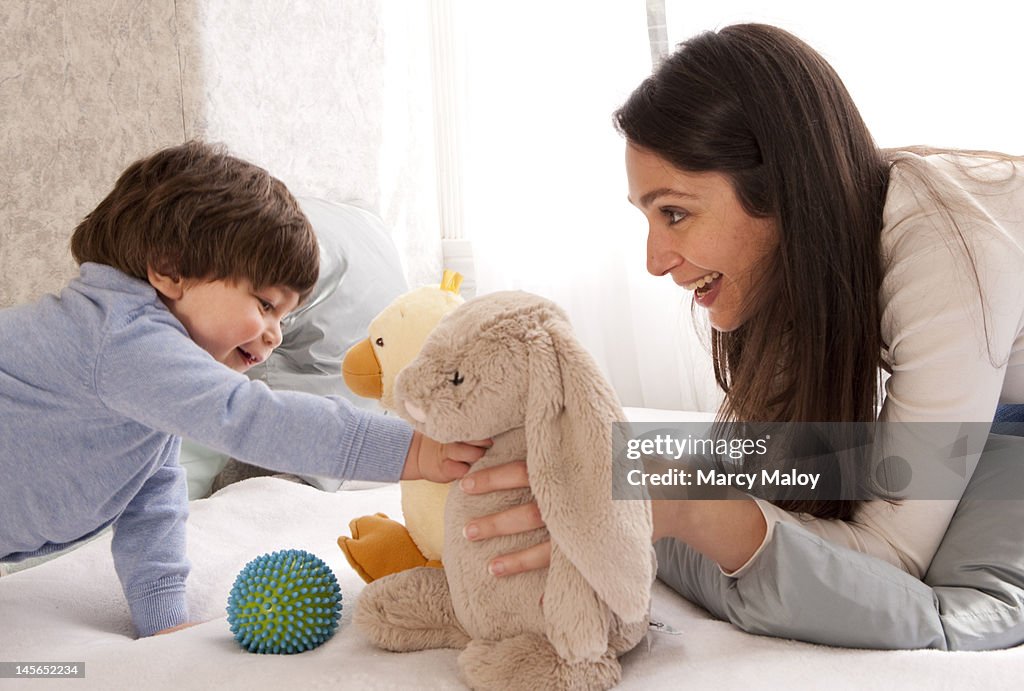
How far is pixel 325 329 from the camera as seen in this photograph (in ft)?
5.72

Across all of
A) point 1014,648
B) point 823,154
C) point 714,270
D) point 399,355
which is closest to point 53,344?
point 399,355

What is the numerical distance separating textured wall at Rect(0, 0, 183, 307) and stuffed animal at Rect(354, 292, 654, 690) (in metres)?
1.24

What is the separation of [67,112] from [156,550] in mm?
1075

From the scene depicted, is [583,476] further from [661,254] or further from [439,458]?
[661,254]

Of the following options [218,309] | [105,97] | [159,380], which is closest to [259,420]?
[159,380]

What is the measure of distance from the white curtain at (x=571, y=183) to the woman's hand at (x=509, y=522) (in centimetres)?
157

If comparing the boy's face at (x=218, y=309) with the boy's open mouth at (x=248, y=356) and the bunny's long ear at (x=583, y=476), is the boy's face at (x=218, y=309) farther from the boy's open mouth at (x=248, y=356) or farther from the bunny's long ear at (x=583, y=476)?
the bunny's long ear at (x=583, y=476)

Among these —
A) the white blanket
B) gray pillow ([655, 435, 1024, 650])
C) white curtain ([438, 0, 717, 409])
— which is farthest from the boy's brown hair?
white curtain ([438, 0, 717, 409])

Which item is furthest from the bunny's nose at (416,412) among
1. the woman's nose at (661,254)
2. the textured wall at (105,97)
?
the textured wall at (105,97)

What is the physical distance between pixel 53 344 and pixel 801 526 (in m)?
0.87

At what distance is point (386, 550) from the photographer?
103cm

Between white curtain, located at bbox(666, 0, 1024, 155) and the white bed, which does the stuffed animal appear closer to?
the white bed

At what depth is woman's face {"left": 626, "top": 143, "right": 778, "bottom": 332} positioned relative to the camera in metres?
1.14

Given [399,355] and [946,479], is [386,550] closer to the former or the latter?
[399,355]
